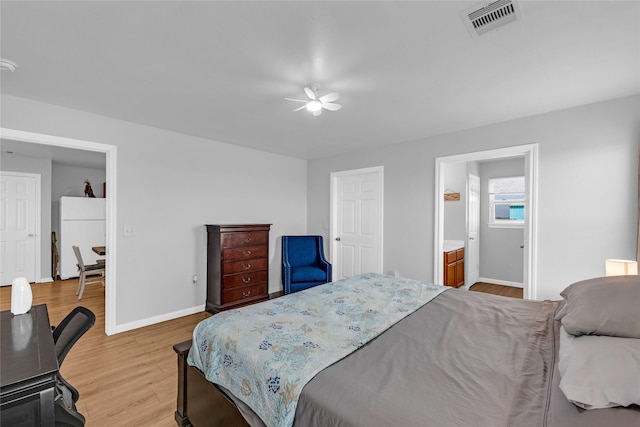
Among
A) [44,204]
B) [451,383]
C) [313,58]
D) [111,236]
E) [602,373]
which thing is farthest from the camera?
[44,204]

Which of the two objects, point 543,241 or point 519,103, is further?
point 543,241

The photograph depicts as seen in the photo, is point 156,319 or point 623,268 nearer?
point 623,268

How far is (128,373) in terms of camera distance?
246cm

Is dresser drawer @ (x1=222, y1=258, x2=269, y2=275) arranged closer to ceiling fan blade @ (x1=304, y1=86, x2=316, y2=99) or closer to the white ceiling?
the white ceiling

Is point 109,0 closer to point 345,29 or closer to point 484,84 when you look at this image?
point 345,29

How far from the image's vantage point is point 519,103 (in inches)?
110

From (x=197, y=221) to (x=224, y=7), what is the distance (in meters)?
3.03

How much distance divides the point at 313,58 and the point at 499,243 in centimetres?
514

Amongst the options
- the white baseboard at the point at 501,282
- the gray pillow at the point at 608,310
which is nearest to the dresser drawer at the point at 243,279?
the gray pillow at the point at 608,310

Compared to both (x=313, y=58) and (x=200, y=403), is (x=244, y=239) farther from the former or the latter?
(x=313, y=58)

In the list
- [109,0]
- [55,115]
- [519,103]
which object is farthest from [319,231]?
[109,0]

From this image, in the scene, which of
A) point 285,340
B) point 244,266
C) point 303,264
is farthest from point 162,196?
point 285,340

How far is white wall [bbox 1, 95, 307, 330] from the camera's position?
10.1ft

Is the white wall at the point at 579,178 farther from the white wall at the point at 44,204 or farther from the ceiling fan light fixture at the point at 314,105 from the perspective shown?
the white wall at the point at 44,204
